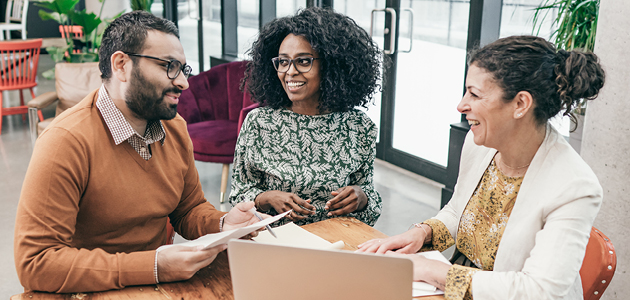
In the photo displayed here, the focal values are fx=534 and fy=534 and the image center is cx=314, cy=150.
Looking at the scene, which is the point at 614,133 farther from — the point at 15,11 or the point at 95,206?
the point at 15,11

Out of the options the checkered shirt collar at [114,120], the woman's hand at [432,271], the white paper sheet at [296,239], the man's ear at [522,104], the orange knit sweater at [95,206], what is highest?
the man's ear at [522,104]

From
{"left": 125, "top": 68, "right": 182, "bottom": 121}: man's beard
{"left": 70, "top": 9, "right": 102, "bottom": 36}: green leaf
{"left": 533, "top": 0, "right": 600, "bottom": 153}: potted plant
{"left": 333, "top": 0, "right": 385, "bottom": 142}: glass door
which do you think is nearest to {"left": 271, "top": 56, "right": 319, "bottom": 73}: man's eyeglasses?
{"left": 125, "top": 68, "right": 182, "bottom": 121}: man's beard

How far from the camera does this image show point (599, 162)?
7.70 feet

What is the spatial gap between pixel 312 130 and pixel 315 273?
3.77 feet

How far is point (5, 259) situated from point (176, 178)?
217 centimetres

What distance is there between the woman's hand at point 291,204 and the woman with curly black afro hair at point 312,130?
0.03 metres


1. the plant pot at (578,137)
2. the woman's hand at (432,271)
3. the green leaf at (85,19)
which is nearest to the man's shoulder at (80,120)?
the woman's hand at (432,271)

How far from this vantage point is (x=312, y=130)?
213 centimetres

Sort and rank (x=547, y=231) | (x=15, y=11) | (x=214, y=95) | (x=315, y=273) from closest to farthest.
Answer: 1. (x=315, y=273)
2. (x=547, y=231)
3. (x=214, y=95)
4. (x=15, y=11)

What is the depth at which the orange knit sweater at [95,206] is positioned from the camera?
A: 1305 millimetres

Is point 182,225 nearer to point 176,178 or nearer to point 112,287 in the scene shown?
point 176,178

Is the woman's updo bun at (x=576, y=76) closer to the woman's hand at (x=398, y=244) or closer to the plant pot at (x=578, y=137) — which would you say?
the woman's hand at (x=398, y=244)

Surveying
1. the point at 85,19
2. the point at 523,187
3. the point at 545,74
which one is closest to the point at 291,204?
the point at 523,187

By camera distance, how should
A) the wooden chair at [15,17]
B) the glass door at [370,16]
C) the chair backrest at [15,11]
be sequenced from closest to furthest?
the glass door at [370,16]
the wooden chair at [15,17]
the chair backrest at [15,11]
